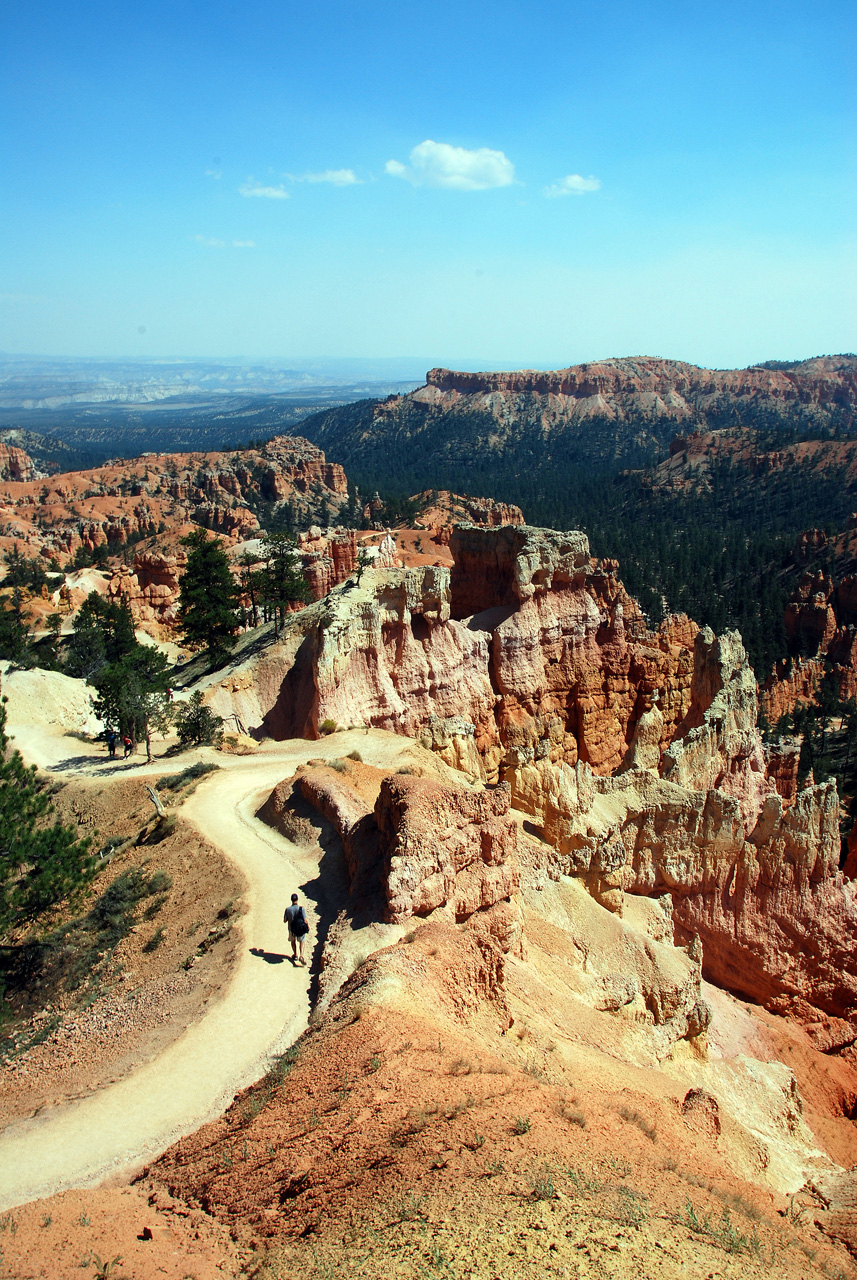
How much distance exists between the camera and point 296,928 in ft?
41.9

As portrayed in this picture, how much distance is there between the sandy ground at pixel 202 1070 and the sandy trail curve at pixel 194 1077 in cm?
→ 1

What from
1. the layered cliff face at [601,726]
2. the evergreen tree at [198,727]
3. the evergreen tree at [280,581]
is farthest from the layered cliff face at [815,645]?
the evergreen tree at [198,727]

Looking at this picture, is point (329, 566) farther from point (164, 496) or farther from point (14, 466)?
point (14, 466)

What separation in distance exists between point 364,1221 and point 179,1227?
80.0 inches

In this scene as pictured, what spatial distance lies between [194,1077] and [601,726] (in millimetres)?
22784

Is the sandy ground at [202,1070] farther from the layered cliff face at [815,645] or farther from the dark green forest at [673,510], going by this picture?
the dark green forest at [673,510]

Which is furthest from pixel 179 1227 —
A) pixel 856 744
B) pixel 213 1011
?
pixel 856 744

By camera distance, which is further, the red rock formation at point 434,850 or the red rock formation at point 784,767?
the red rock formation at point 784,767

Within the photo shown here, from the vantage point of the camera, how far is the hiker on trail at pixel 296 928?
41.3 feet

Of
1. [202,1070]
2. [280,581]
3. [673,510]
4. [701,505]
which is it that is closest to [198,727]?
[280,581]

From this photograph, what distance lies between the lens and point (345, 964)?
1216 cm

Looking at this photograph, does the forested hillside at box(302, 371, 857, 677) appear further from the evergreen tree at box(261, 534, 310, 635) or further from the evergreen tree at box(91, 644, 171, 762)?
the evergreen tree at box(91, 644, 171, 762)

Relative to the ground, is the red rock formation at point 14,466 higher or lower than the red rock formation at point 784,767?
higher

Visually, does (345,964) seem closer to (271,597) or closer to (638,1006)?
(638,1006)
